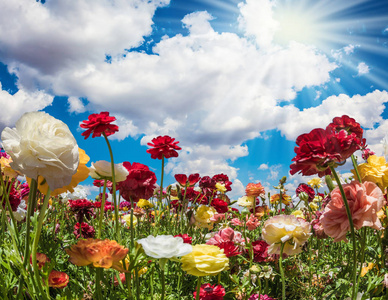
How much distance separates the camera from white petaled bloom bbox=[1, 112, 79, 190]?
0.94 metres

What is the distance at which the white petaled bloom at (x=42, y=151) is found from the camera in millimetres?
941

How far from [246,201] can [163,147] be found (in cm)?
171

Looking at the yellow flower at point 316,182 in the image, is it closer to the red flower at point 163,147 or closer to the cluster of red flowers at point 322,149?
the red flower at point 163,147

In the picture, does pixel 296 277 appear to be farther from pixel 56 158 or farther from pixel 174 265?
pixel 56 158

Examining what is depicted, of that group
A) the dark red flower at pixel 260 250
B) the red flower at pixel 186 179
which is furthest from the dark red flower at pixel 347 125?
the red flower at pixel 186 179

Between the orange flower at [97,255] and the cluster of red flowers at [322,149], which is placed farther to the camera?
the cluster of red flowers at [322,149]

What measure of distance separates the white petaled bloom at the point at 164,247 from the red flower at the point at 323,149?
596 mm

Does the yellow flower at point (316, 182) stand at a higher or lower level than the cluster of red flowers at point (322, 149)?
higher

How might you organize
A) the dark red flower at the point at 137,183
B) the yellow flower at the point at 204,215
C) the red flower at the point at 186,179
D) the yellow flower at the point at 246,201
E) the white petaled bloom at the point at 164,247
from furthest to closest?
the yellow flower at the point at 246,201 → the red flower at the point at 186,179 → the yellow flower at the point at 204,215 → the dark red flower at the point at 137,183 → the white petaled bloom at the point at 164,247

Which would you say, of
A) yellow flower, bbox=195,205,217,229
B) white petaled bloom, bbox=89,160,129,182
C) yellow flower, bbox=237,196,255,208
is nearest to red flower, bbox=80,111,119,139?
white petaled bloom, bbox=89,160,129,182

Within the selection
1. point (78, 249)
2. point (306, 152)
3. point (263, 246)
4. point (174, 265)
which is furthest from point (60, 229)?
point (306, 152)

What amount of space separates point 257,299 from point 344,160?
2.84 ft

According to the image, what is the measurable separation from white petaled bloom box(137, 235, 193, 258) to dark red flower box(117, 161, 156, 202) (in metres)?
1.13

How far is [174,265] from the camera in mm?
2283
